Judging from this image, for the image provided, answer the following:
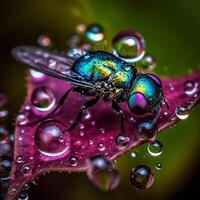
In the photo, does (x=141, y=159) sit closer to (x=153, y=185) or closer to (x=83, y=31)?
(x=153, y=185)

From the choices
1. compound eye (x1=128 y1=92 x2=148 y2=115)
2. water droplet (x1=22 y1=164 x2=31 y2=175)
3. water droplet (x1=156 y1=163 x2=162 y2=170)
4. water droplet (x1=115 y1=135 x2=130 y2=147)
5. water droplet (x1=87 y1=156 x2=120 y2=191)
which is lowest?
water droplet (x1=22 y1=164 x2=31 y2=175)

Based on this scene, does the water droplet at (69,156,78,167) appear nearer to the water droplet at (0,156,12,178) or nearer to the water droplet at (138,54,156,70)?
the water droplet at (0,156,12,178)

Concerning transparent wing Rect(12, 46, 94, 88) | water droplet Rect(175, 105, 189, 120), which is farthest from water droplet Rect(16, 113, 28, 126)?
water droplet Rect(175, 105, 189, 120)

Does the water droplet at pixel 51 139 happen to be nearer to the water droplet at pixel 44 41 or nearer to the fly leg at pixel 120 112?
the fly leg at pixel 120 112

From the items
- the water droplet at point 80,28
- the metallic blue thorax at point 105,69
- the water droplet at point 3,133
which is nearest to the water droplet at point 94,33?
the water droplet at point 80,28

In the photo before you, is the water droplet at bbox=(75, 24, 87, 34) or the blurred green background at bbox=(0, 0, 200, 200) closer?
the blurred green background at bbox=(0, 0, 200, 200)

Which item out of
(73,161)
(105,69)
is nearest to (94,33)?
(105,69)

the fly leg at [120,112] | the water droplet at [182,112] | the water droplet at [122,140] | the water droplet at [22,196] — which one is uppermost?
the water droplet at [182,112]
